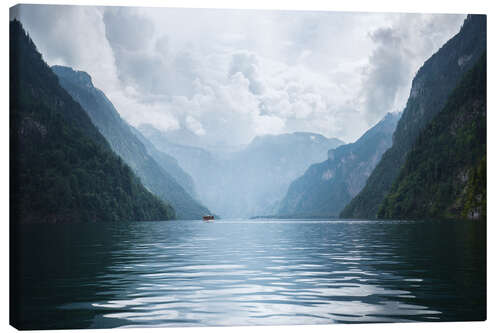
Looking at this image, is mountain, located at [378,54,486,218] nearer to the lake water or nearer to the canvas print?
the canvas print

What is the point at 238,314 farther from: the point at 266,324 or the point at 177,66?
the point at 177,66

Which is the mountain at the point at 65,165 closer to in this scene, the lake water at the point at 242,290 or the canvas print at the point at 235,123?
the canvas print at the point at 235,123

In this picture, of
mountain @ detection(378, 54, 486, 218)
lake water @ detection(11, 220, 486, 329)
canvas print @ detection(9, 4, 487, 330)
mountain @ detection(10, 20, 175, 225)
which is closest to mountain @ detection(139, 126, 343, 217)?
canvas print @ detection(9, 4, 487, 330)

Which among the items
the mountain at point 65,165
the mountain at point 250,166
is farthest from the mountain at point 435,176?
the mountain at point 65,165

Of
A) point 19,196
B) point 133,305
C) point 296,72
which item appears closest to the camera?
point 133,305

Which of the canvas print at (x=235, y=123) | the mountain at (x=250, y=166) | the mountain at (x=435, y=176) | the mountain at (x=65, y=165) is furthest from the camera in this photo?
the mountain at (x=435, y=176)

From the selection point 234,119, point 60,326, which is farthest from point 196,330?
point 234,119
